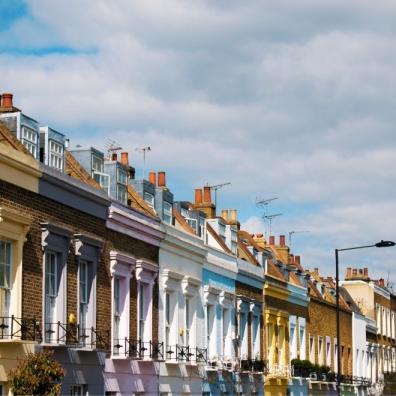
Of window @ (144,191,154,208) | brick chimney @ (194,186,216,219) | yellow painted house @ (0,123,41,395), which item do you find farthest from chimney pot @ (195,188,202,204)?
yellow painted house @ (0,123,41,395)

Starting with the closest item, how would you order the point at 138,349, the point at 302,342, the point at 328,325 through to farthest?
the point at 138,349, the point at 302,342, the point at 328,325

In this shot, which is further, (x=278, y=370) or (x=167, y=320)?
(x=278, y=370)

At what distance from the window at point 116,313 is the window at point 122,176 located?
3273 millimetres

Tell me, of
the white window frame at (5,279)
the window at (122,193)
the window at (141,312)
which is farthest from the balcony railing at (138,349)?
the white window frame at (5,279)

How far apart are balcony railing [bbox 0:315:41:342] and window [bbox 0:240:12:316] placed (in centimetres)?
24

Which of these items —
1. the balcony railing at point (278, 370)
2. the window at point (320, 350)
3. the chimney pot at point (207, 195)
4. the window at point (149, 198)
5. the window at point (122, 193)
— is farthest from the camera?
the window at point (320, 350)

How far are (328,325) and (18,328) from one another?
38341 millimetres

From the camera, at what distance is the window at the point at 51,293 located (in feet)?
93.1

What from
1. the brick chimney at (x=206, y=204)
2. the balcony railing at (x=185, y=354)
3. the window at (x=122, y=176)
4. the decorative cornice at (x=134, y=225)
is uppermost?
the brick chimney at (x=206, y=204)

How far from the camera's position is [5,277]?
26375 millimetres

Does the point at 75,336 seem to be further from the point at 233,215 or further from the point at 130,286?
the point at 233,215

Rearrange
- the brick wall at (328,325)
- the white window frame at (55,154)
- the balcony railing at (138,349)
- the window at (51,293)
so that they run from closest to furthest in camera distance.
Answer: the window at (51,293) < the white window frame at (55,154) < the balcony railing at (138,349) < the brick wall at (328,325)

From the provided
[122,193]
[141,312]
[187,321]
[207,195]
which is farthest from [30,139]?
[207,195]

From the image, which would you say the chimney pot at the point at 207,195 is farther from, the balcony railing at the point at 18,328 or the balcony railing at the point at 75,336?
the balcony railing at the point at 18,328
